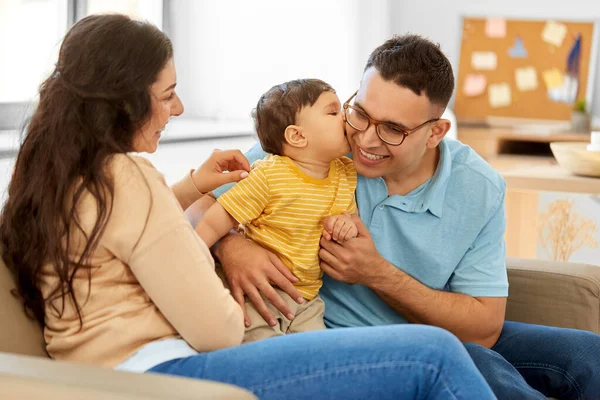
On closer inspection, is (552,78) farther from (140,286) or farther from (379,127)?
(140,286)

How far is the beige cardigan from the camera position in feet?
4.16

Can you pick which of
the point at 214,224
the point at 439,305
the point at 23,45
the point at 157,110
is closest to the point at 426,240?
the point at 439,305

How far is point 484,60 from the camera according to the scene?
16.4 ft

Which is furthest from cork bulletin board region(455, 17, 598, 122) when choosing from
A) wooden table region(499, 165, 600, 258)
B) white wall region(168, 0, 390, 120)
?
Answer: wooden table region(499, 165, 600, 258)

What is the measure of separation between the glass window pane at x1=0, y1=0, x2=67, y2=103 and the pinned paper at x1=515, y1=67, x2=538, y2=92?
295 centimetres

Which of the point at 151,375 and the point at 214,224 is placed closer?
the point at 151,375

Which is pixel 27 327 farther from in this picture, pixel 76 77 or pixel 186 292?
pixel 76 77

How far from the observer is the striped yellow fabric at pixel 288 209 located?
1.69m

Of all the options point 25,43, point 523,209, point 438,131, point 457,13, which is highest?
point 457,13

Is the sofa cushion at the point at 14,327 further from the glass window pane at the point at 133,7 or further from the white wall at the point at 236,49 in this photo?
the white wall at the point at 236,49

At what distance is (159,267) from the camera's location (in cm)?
126

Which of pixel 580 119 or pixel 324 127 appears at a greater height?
pixel 324 127

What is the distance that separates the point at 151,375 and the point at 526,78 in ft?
13.8

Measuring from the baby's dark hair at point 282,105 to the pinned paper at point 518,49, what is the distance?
11.2ft
